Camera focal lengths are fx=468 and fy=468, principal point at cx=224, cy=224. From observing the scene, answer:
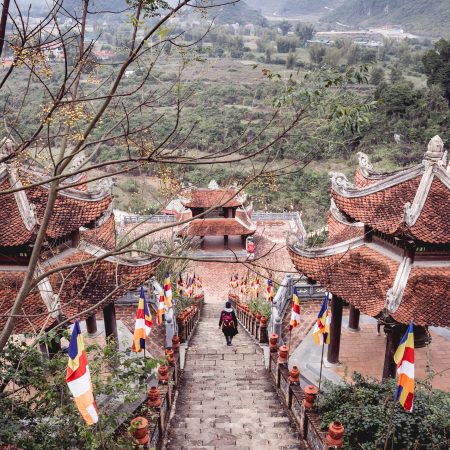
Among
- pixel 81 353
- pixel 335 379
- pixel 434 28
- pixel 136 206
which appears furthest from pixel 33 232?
pixel 434 28

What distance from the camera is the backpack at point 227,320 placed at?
1366cm

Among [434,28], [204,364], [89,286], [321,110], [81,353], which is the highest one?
[434,28]

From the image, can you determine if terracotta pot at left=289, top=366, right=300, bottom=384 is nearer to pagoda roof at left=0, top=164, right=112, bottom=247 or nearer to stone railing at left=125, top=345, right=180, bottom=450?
stone railing at left=125, top=345, right=180, bottom=450

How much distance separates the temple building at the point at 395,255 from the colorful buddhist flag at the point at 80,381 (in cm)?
505

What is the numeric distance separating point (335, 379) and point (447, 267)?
12.7ft

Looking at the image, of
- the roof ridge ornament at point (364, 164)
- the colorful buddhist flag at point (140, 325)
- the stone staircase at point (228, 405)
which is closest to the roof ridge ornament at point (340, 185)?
the roof ridge ornament at point (364, 164)

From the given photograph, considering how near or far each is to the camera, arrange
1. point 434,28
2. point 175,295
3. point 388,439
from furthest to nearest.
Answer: point 434,28
point 175,295
point 388,439

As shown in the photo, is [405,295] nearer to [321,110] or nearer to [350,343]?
[350,343]

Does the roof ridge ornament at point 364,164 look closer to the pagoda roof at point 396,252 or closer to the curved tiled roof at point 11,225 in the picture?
the pagoda roof at point 396,252

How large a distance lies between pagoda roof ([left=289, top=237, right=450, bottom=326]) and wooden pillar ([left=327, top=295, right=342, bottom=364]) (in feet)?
3.15

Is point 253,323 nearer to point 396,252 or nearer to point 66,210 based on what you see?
point 396,252

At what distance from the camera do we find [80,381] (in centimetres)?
651

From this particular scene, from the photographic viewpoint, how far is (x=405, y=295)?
10.6m

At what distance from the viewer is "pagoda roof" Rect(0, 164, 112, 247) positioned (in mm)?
10422
